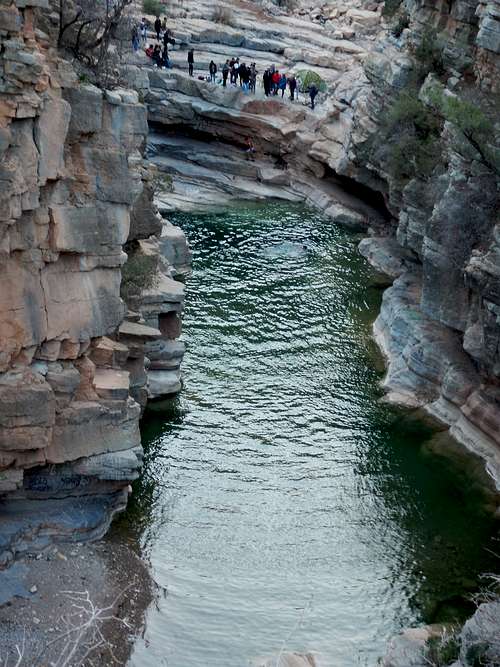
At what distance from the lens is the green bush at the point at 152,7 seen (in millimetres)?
56219

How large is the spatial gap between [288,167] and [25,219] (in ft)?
111

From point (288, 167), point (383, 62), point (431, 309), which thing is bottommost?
point (288, 167)

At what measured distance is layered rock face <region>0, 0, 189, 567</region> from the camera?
61.5ft

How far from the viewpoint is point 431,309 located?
103 ft

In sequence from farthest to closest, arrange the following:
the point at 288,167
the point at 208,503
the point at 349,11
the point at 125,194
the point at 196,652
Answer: the point at 349,11 → the point at 288,167 → the point at 208,503 → the point at 125,194 → the point at 196,652

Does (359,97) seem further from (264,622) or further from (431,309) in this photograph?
(264,622)

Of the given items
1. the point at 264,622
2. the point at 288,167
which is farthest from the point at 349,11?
the point at 264,622

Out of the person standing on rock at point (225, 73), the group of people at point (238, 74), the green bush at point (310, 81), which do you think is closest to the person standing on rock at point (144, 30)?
the group of people at point (238, 74)

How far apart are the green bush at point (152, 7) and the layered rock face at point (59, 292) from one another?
3704cm

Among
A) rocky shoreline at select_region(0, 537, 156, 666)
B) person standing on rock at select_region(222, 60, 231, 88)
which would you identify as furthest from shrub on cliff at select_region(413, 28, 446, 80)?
rocky shoreline at select_region(0, 537, 156, 666)

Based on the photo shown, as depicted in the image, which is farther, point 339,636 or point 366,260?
point 366,260

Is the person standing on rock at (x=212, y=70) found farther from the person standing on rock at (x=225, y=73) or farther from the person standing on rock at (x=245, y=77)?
the person standing on rock at (x=245, y=77)

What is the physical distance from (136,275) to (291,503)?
330 inches

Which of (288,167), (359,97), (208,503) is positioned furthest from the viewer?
(288,167)
